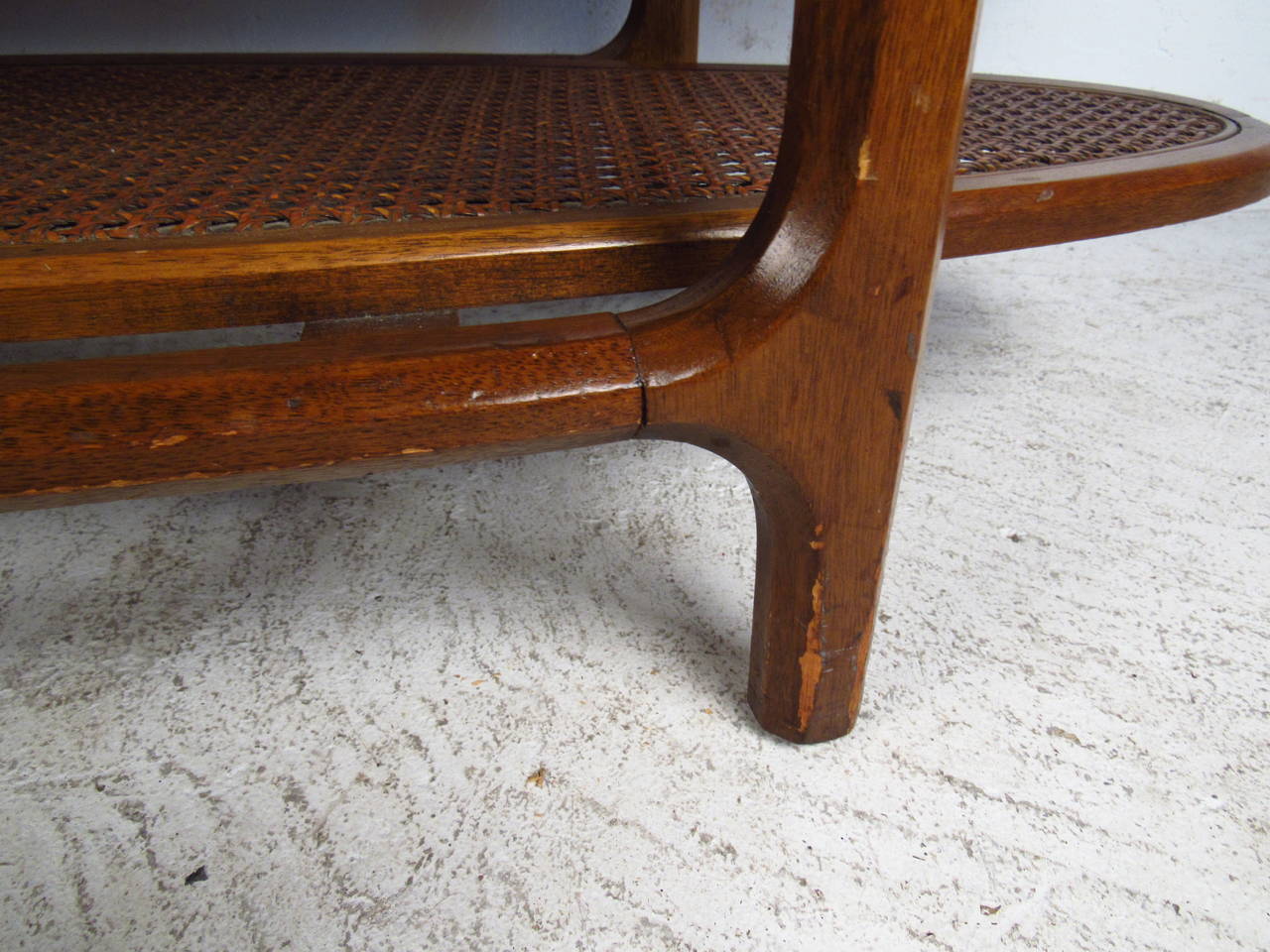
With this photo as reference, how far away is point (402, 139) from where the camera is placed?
2.37 feet

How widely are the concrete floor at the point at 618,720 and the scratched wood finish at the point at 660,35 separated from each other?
1.80ft

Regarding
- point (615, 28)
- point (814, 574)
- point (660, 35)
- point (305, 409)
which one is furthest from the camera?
point (615, 28)

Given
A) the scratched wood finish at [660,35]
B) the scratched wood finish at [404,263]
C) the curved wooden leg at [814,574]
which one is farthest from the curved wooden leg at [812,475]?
the scratched wood finish at [660,35]

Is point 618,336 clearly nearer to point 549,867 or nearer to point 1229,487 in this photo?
point 549,867

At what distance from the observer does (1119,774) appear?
578 millimetres

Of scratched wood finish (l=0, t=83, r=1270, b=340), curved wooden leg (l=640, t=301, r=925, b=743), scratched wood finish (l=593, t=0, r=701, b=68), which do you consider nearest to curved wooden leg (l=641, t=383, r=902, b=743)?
curved wooden leg (l=640, t=301, r=925, b=743)

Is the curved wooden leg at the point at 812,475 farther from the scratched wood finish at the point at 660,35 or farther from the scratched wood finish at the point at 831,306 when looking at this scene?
the scratched wood finish at the point at 660,35

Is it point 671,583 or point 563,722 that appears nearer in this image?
point 563,722

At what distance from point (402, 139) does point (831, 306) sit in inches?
17.2

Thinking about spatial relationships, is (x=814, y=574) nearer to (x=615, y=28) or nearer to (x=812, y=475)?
(x=812, y=475)

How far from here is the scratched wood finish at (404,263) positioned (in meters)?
0.46

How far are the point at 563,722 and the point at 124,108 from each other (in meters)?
0.68

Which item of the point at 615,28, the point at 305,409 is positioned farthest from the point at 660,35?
the point at 305,409

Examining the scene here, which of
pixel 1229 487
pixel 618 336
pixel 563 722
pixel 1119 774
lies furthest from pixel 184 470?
pixel 1229 487
